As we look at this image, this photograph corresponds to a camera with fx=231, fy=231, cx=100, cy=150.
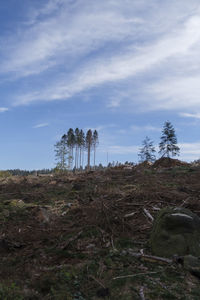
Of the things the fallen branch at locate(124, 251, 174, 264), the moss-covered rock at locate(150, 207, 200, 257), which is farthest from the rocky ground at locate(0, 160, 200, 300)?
the moss-covered rock at locate(150, 207, 200, 257)

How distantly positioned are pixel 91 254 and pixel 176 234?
5.03ft

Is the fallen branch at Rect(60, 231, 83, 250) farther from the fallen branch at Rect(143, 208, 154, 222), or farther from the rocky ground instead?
the fallen branch at Rect(143, 208, 154, 222)

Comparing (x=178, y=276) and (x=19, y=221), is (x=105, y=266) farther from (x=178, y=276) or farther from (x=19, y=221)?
(x=19, y=221)

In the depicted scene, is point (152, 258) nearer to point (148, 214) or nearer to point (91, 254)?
point (91, 254)

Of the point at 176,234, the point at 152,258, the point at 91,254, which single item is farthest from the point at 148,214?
the point at 91,254

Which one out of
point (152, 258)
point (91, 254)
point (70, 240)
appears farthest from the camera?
point (70, 240)

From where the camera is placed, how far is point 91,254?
412 cm

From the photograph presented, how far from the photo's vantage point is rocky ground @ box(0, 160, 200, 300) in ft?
9.97

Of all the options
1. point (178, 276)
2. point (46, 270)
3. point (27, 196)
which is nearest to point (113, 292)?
point (178, 276)

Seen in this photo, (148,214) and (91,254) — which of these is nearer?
(91,254)

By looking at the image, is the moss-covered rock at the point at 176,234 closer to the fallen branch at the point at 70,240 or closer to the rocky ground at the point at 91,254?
the rocky ground at the point at 91,254

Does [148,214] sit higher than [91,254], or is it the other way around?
[148,214]

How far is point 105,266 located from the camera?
11.9 feet

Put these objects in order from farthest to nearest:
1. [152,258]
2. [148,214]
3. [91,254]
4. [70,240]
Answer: [148,214] → [70,240] → [91,254] → [152,258]
